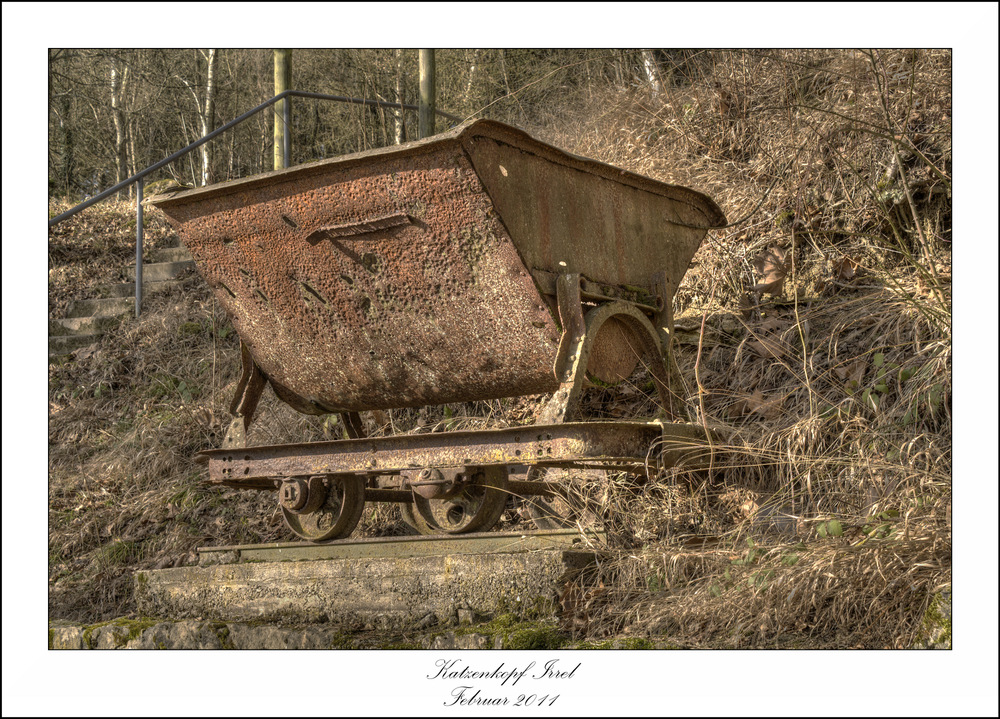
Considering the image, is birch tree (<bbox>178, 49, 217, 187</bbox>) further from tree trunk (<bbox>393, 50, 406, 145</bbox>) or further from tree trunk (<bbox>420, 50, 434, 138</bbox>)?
tree trunk (<bbox>420, 50, 434, 138</bbox>)

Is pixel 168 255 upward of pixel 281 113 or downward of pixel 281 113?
downward

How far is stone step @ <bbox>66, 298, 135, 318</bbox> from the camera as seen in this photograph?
940 centimetres

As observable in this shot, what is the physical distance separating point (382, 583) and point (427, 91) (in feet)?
18.9

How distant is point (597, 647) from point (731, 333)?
2.86 metres

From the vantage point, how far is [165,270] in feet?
32.2

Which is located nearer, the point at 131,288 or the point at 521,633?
the point at 521,633

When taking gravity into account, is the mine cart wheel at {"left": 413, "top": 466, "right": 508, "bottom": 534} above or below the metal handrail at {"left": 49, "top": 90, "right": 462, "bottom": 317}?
below

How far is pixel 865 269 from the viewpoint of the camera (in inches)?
227

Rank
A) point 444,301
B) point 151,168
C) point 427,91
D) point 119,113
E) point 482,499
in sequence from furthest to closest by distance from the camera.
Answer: point 119,113
point 427,91
point 151,168
point 482,499
point 444,301

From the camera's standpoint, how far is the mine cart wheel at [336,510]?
4.86 meters

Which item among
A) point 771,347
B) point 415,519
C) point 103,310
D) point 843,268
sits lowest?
point 415,519

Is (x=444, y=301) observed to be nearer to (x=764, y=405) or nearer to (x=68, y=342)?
(x=764, y=405)

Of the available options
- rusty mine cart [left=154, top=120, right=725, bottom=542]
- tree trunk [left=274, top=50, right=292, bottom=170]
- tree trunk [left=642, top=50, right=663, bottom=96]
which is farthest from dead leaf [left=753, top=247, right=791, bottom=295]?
tree trunk [left=274, top=50, right=292, bottom=170]

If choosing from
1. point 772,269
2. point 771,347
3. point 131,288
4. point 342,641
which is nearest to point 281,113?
point 131,288
